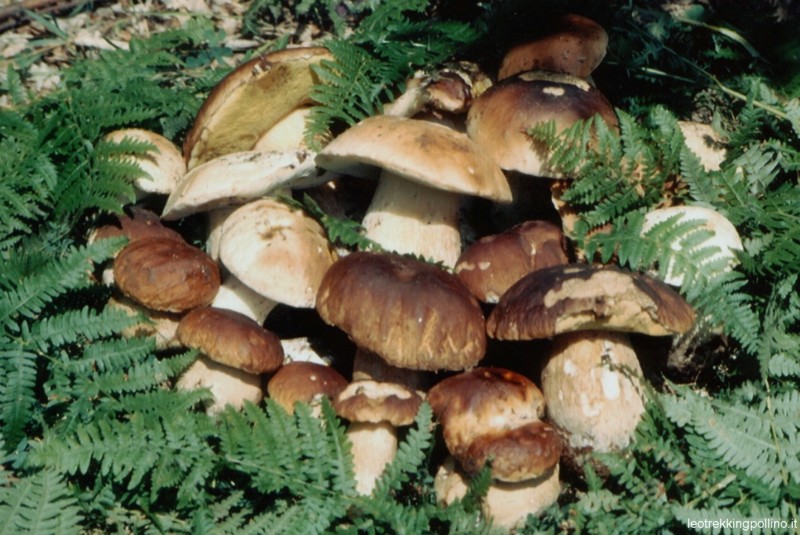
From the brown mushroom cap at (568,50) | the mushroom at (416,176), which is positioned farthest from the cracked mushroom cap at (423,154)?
the brown mushroom cap at (568,50)

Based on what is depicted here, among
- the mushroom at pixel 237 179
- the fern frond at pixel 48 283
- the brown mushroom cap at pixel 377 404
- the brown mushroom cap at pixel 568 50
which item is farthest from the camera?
the brown mushroom cap at pixel 568 50

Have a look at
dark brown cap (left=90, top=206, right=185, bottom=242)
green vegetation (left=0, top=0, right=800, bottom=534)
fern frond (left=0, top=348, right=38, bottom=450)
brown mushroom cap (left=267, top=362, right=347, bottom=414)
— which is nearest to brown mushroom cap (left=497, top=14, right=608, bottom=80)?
green vegetation (left=0, top=0, right=800, bottom=534)

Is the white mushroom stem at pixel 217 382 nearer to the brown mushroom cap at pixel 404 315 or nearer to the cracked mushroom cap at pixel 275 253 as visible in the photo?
the cracked mushroom cap at pixel 275 253

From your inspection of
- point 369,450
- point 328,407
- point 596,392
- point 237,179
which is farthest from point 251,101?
point 596,392

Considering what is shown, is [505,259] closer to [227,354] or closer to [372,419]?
[372,419]

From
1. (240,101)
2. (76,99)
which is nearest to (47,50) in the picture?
(76,99)

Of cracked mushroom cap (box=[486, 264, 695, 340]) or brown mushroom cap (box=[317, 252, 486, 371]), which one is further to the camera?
brown mushroom cap (box=[317, 252, 486, 371])

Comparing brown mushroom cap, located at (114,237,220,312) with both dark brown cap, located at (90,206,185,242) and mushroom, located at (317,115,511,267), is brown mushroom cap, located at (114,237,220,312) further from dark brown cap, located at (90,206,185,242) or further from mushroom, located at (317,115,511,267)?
mushroom, located at (317,115,511,267)
